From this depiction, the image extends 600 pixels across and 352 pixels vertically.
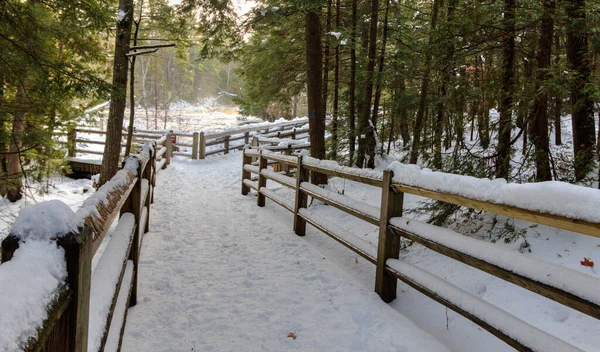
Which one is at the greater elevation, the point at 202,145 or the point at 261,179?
the point at 202,145

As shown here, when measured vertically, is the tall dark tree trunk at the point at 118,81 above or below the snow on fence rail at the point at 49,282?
above

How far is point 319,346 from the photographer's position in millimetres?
2838

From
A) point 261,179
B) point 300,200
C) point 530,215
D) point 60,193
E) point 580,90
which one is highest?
point 580,90

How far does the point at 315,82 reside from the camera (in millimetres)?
7926

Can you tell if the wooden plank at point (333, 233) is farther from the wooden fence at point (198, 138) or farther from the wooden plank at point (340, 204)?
the wooden fence at point (198, 138)

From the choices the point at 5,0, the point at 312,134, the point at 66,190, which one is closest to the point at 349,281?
the point at 312,134

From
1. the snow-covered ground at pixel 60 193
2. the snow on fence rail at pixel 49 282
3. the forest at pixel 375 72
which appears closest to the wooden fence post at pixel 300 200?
the forest at pixel 375 72

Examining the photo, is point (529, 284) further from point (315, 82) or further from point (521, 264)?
point (315, 82)

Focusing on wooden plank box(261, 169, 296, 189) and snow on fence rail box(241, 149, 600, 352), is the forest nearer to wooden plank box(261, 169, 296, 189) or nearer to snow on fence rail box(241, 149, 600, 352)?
wooden plank box(261, 169, 296, 189)

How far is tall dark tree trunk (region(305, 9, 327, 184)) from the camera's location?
7.69 m

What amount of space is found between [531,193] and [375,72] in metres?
7.19

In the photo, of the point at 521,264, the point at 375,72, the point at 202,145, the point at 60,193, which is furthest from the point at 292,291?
the point at 202,145

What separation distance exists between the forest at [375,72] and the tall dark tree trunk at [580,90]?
2cm

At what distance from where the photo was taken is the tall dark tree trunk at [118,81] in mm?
8734
